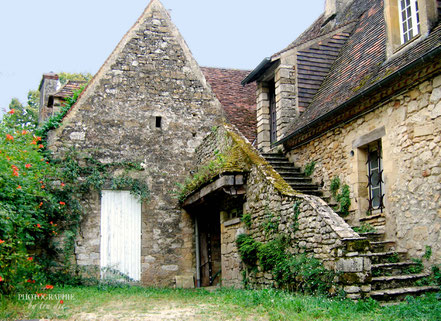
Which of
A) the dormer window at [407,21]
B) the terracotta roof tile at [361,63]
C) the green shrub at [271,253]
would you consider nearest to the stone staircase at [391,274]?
the green shrub at [271,253]

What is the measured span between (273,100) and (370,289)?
7.04m

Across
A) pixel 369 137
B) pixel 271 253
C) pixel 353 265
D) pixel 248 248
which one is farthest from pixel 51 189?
pixel 353 265

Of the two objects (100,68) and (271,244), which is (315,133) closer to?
(271,244)

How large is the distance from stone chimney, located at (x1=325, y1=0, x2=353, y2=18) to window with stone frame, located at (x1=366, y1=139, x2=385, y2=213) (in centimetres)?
615

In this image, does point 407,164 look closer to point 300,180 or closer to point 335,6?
point 300,180

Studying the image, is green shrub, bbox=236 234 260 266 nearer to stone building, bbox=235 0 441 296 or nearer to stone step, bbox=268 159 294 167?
stone building, bbox=235 0 441 296

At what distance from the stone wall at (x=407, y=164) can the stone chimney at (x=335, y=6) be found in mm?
5650

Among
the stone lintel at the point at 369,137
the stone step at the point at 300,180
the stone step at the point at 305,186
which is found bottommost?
the stone step at the point at 305,186

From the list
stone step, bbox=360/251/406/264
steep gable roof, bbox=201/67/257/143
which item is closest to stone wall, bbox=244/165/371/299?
Answer: stone step, bbox=360/251/406/264

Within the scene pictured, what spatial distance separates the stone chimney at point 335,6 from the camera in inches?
535

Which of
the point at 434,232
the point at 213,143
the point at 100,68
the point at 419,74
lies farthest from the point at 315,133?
the point at 100,68

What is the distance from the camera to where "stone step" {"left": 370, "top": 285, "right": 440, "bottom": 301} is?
21.7 ft

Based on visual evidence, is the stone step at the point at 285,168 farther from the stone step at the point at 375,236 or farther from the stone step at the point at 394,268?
the stone step at the point at 394,268

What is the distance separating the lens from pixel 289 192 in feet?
26.8
